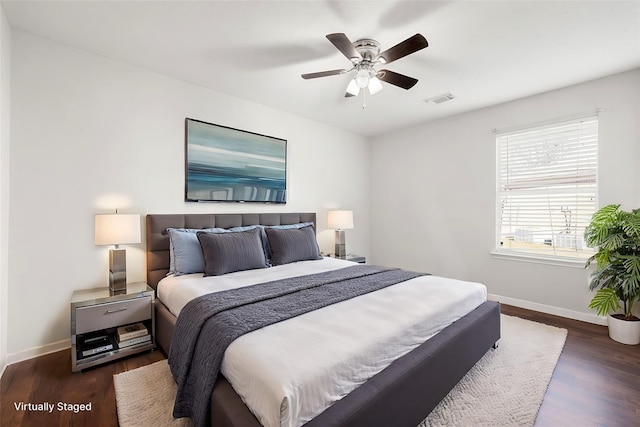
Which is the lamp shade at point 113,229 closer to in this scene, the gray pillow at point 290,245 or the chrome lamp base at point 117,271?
the chrome lamp base at point 117,271

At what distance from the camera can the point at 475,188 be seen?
→ 3.95m

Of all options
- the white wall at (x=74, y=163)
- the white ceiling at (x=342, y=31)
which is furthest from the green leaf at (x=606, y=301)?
the white wall at (x=74, y=163)

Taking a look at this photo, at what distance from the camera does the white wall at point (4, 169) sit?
6.63 feet

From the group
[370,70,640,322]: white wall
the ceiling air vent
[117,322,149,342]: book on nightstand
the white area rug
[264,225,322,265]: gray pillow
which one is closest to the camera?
the white area rug

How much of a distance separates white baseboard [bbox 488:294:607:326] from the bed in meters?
1.54

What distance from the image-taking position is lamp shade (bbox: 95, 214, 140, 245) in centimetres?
236

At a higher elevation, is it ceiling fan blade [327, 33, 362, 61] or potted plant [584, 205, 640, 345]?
ceiling fan blade [327, 33, 362, 61]

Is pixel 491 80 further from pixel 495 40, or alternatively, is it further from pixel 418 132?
pixel 418 132

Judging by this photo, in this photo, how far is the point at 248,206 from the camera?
3633 mm

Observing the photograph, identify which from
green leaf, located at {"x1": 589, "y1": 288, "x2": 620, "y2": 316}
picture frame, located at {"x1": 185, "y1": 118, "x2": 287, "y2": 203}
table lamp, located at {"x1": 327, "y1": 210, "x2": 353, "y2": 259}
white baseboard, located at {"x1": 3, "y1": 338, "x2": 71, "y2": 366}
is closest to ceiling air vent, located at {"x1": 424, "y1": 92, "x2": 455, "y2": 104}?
table lamp, located at {"x1": 327, "y1": 210, "x2": 353, "y2": 259}

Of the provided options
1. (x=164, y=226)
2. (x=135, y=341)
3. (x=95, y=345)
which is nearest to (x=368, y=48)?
(x=164, y=226)

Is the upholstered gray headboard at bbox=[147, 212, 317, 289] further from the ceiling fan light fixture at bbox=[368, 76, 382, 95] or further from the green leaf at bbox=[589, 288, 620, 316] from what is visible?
the green leaf at bbox=[589, 288, 620, 316]

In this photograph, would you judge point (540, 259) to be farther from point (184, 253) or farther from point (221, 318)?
point (184, 253)

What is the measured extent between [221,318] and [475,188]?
369 centimetres
